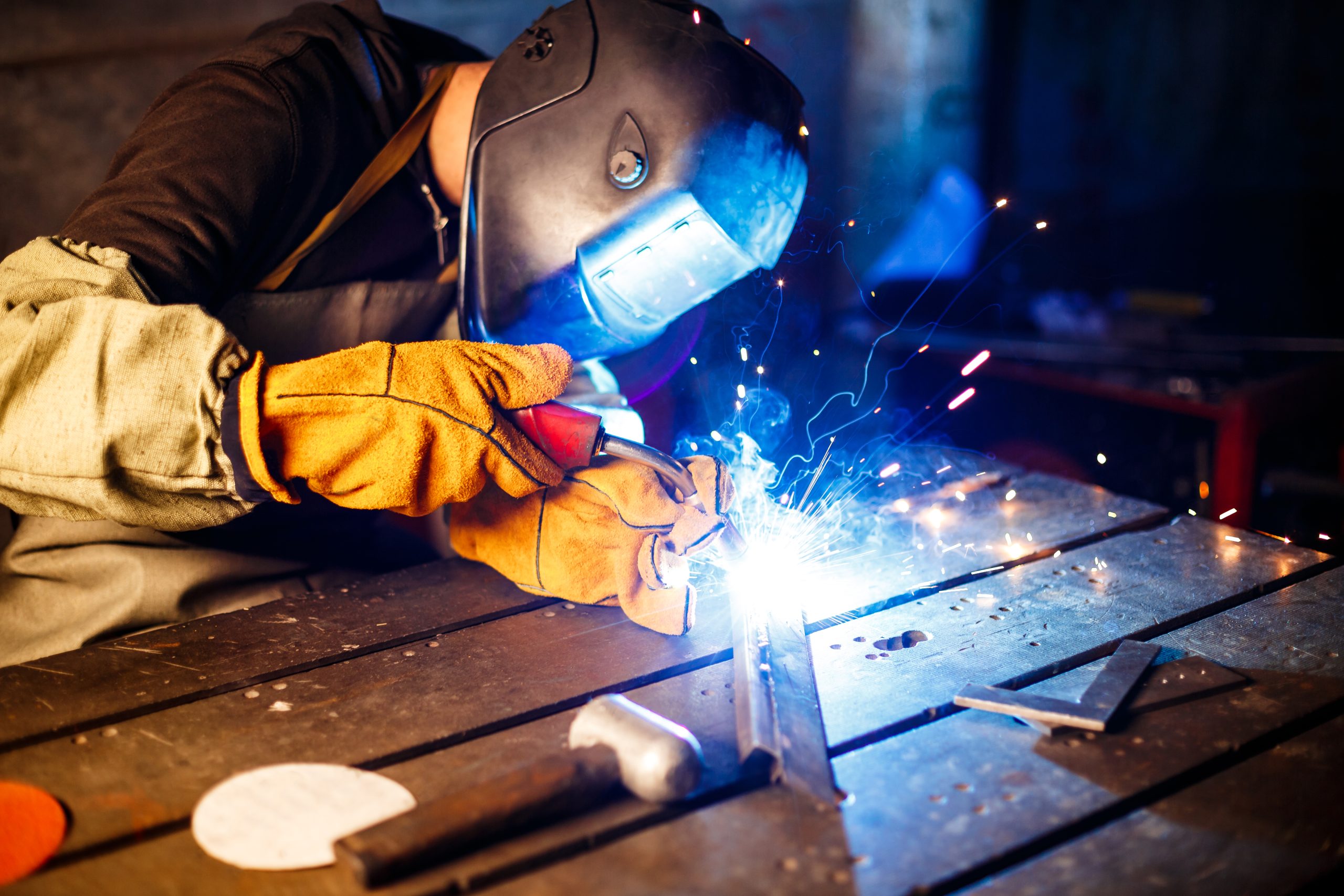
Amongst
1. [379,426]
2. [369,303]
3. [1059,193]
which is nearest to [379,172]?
[369,303]

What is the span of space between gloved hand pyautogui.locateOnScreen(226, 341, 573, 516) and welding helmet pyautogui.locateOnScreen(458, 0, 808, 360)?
40cm

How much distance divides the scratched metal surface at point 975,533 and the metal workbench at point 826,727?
2 centimetres

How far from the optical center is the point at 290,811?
94 cm

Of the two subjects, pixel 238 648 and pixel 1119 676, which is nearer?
pixel 1119 676

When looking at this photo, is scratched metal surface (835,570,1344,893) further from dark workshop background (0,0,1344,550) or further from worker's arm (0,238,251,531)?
dark workshop background (0,0,1344,550)

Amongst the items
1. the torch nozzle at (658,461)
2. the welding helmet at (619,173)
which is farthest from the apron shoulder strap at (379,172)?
the torch nozzle at (658,461)

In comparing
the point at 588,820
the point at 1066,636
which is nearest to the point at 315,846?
the point at 588,820

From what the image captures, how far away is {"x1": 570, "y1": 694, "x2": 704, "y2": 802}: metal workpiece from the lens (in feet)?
3.04

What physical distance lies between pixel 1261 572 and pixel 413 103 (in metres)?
1.74

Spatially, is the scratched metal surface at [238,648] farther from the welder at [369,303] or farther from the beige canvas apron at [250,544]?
the beige canvas apron at [250,544]

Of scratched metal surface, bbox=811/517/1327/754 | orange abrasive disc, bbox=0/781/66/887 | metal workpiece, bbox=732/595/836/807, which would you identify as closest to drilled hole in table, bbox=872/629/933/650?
scratched metal surface, bbox=811/517/1327/754

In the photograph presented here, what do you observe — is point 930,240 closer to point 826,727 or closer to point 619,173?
point 619,173

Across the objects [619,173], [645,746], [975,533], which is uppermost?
[619,173]

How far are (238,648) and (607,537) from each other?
1.80ft
